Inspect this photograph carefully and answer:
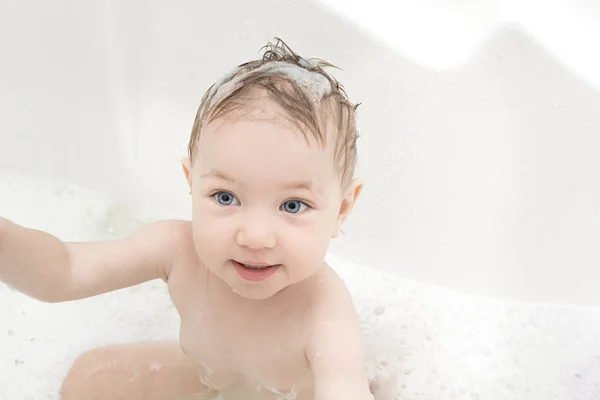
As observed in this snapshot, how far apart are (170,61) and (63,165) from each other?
27 centimetres

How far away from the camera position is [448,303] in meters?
1.35

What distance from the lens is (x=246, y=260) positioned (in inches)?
32.4

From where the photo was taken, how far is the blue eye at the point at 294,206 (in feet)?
2.73

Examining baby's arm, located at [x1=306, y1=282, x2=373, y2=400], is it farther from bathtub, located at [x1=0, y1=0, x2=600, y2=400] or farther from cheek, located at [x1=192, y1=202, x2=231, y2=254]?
bathtub, located at [x1=0, y1=0, x2=600, y2=400]

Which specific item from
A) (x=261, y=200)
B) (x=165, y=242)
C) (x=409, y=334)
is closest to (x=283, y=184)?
(x=261, y=200)

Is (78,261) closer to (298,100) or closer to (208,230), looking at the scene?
(208,230)

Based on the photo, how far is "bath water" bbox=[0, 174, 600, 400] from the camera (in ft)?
3.94

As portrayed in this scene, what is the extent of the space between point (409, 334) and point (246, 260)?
0.53 m

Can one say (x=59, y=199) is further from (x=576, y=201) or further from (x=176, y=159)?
(x=576, y=201)

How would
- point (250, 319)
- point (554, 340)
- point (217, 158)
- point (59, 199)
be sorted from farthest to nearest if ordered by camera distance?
1. point (59, 199)
2. point (554, 340)
3. point (250, 319)
4. point (217, 158)

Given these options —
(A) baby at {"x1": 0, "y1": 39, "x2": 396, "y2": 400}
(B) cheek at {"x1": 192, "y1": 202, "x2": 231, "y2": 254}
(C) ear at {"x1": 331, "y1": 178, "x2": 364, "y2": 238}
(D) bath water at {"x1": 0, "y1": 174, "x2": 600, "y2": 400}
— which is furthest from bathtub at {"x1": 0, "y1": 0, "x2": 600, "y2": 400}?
(B) cheek at {"x1": 192, "y1": 202, "x2": 231, "y2": 254}

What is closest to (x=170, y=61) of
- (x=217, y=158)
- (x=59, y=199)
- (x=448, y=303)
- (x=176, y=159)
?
(x=176, y=159)

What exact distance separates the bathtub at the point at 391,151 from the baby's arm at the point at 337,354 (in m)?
0.31

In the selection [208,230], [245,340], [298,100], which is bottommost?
[245,340]
